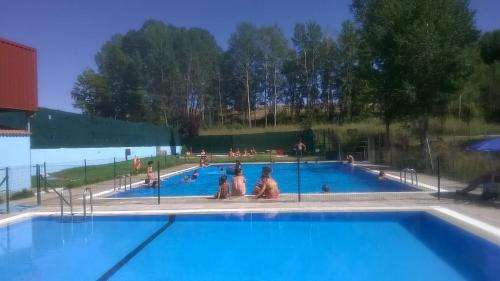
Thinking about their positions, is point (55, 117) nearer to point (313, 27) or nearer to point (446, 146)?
point (446, 146)

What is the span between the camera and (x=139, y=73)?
6188 cm

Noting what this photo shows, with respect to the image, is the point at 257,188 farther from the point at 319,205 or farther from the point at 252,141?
the point at 252,141

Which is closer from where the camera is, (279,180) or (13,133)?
(13,133)

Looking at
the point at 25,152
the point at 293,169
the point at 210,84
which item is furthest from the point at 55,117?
the point at 210,84

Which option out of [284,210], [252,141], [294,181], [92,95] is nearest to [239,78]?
[252,141]

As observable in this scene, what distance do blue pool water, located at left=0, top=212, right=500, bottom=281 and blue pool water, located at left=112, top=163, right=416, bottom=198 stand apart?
5.40 metres

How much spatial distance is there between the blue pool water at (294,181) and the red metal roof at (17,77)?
5140 mm

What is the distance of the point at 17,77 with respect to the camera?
17.1m

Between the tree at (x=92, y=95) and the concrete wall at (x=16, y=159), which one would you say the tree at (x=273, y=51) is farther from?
the concrete wall at (x=16, y=159)

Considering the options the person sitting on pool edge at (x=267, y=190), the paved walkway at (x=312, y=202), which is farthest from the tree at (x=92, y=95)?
the person sitting on pool edge at (x=267, y=190)

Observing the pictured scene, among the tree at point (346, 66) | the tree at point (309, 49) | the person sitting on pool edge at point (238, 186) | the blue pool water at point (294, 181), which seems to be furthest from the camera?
the tree at point (309, 49)

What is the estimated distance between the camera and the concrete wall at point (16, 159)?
52.2 ft

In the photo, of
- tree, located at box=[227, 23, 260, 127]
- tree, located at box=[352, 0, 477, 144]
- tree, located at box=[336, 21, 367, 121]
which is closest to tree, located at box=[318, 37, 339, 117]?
tree, located at box=[336, 21, 367, 121]

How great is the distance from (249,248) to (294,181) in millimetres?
13675
